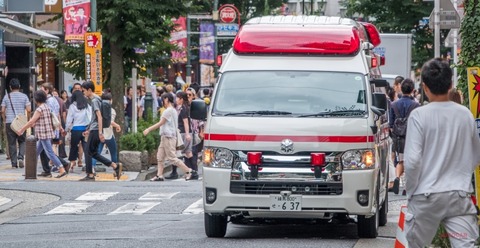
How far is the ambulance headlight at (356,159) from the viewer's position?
13.3 metres

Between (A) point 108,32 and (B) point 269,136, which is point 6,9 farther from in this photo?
(B) point 269,136

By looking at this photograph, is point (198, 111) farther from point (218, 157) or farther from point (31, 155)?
point (31, 155)

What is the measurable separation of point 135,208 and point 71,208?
3.18 feet

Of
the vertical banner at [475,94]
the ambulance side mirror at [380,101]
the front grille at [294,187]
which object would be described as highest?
the vertical banner at [475,94]

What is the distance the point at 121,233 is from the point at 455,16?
973cm

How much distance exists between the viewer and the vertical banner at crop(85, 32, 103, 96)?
29.4 m

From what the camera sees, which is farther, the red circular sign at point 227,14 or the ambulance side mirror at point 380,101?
the red circular sign at point 227,14

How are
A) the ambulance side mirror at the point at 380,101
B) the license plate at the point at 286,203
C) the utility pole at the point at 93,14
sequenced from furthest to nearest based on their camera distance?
the utility pole at the point at 93,14 → the ambulance side mirror at the point at 380,101 → the license plate at the point at 286,203

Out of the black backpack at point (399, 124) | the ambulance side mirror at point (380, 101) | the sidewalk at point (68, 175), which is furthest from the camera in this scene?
the sidewalk at point (68, 175)

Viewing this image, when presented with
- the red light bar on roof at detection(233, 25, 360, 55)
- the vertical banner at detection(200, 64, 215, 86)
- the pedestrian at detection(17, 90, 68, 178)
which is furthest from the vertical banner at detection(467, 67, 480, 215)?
the vertical banner at detection(200, 64, 215, 86)

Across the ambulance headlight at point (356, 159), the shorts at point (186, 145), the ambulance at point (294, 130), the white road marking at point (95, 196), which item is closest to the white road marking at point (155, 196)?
the white road marking at point (95, 196)

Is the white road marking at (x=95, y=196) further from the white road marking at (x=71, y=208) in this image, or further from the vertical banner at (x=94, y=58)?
the vertical banner at (x=94, y=58)

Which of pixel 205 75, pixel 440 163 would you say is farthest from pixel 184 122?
pixel 205 75

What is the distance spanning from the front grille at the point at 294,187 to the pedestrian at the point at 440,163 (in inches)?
185
